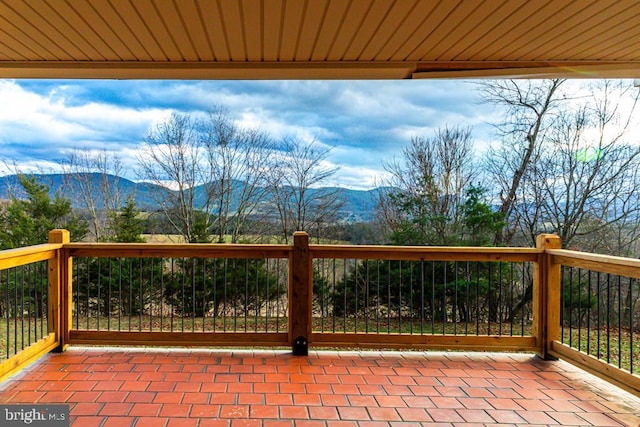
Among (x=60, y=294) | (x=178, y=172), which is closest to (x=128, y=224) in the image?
(x=178, y=172)

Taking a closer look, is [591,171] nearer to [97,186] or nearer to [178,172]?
[178,172]

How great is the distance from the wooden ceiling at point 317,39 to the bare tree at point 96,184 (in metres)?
4.58

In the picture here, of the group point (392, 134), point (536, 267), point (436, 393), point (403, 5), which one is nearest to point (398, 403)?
point (436, 393)

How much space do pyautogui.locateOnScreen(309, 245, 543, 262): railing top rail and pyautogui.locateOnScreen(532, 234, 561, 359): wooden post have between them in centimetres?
11

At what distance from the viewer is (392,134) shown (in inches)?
294

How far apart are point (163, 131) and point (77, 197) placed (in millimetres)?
1900

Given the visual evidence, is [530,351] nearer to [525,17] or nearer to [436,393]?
[436,393]

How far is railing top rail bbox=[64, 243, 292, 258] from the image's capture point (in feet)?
11.4

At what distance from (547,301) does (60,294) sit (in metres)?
4.19

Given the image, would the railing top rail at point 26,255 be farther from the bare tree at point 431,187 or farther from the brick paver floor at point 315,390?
the bare tree at point 431,187

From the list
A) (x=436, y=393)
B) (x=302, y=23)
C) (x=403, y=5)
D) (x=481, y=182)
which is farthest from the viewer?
(x=481, y=182)

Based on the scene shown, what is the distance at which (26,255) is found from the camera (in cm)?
300

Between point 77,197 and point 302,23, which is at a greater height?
point 302,23

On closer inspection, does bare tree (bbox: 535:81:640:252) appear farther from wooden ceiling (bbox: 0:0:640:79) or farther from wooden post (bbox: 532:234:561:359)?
wooden ceiling (bbox: 0:0:640:79)
